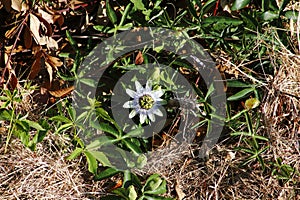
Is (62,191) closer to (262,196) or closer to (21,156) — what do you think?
(21,156)

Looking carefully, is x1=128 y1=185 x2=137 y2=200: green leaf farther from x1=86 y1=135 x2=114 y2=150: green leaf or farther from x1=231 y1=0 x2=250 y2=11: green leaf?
x1=231 y1=0 x2=250 y2=11: green leaf

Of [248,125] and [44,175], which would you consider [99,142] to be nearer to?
[44,175]

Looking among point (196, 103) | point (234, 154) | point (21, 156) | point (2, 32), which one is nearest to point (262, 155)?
point (234, 154)

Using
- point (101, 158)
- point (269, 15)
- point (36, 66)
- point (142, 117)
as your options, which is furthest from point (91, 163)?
point (269, 15)

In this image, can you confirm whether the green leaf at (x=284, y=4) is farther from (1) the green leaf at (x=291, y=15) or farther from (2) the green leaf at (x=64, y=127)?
(2) the green leaf at (x=64, y=127)

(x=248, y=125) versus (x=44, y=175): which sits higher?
(x=248, y=125)

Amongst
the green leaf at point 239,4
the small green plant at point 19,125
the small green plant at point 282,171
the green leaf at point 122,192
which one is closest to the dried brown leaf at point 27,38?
the small green plant at point 19,125

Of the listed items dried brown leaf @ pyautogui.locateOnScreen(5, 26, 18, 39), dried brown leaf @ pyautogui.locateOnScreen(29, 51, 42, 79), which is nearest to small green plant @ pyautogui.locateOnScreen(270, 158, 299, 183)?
dried brown leaf @ pyautogui.locateOnScreen(29, 51, 42, 79)
